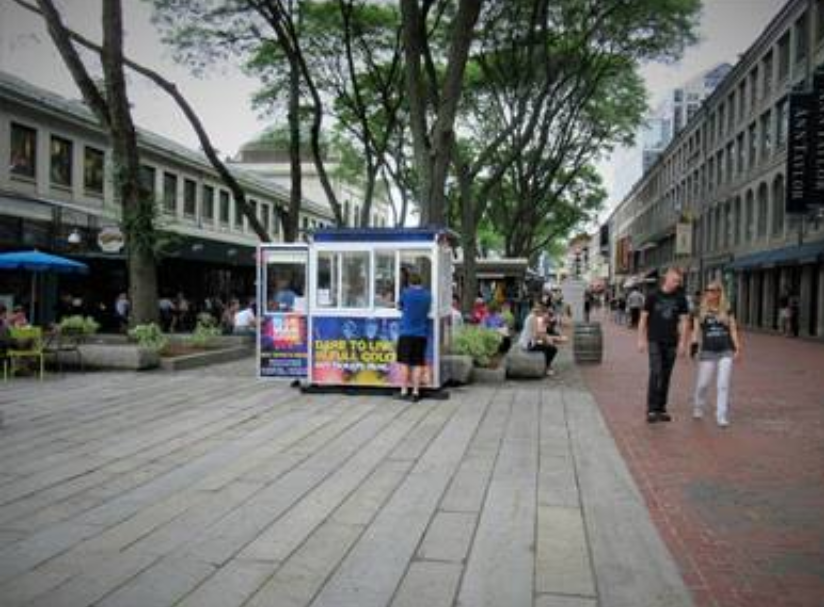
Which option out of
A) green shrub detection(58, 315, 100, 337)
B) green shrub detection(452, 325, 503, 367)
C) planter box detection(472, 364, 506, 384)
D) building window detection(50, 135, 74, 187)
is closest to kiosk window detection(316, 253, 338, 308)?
green shrub detection(452, 325, 503, 367)

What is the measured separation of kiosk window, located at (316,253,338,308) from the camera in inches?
498

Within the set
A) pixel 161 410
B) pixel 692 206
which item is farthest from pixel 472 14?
pixel 692 206

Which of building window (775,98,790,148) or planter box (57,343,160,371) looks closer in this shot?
planter box (57,343,160,371)

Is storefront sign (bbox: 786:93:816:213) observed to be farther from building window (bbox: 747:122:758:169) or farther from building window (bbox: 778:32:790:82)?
building window (bbox: 747:122:758:169)

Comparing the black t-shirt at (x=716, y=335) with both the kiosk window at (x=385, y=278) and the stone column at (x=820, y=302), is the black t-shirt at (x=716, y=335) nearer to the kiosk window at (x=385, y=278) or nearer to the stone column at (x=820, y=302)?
the kiosk window at (x=385, y=278)

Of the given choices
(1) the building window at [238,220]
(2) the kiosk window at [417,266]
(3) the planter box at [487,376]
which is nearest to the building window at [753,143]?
(1) the building window at [238,220]

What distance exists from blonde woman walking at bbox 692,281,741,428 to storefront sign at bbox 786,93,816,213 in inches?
899

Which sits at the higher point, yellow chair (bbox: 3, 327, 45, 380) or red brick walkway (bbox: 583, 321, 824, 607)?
yellow chair (bbox: 3, 327, 45, 380)

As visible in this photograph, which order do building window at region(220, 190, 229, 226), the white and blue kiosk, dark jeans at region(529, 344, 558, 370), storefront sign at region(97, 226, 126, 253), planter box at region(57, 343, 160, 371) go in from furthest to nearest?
building window at region(220, 190, 229, 226) → storefront sign at region(97, 226, 126, 253) → dark jeans at region(529, 344, 558, 370) → planter box at region(57, 343, 160, 371) → the white and blue kiosk

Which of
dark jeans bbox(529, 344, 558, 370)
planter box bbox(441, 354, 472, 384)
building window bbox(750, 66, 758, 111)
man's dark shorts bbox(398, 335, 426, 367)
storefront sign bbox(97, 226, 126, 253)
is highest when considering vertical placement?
building window bbox(750, 66, 758, 111)

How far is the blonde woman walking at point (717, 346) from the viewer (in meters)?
10.3

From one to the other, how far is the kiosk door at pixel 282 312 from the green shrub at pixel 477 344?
2582mm

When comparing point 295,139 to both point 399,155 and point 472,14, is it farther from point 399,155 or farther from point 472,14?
point 399,155

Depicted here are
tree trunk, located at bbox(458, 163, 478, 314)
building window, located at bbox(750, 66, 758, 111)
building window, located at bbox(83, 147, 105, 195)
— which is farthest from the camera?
building window, located at bbox(750, 66, 758, 111)
